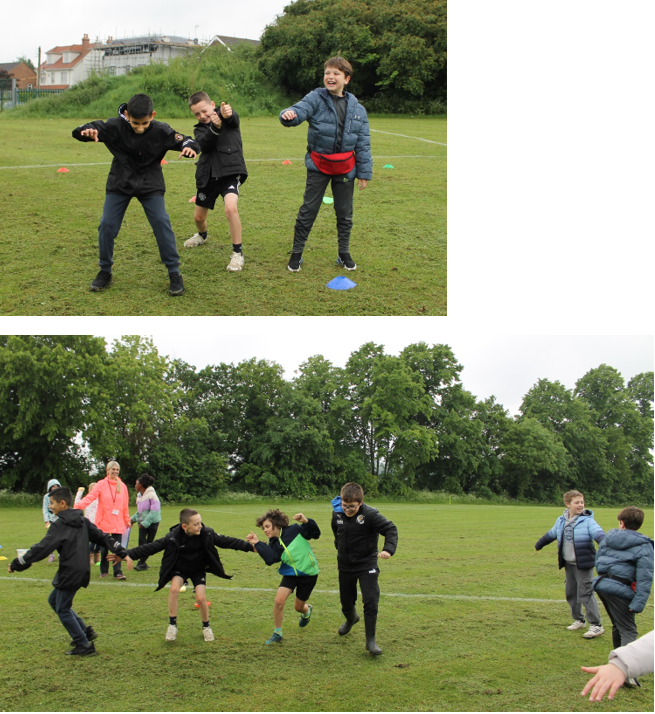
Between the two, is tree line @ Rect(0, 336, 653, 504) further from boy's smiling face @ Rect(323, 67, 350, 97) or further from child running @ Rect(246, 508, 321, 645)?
child running @ Rect(246, 508, 321, 645)

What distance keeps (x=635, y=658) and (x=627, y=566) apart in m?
2.82

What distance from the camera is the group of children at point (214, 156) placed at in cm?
736

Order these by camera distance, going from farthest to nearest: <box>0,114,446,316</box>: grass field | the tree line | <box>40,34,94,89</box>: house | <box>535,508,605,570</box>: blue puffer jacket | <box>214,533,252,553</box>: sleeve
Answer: <box>40,34,94,89</box>: house
the tree line
<box>0,114,446,316</box>: grass field
<box>535,508,605,570</box>: blue puffer jacket
<box>214,533,252,553</box>: sleeve

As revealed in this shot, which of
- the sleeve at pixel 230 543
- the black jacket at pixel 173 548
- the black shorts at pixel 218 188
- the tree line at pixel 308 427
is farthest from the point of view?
the tree line at pixel 308 427

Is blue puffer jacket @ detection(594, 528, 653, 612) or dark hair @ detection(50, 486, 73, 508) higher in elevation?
dark hair @ detection(50, 486, 73, 508)

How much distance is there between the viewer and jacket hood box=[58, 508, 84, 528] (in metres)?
5.58

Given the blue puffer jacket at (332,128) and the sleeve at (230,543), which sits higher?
the blue puffer jacket at (332,128)

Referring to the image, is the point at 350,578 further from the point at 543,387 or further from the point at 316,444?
the point at 543,387

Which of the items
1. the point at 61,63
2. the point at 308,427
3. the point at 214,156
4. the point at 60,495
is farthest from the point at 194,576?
the point at 61,63

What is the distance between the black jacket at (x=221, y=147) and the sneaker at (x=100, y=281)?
6.16ft

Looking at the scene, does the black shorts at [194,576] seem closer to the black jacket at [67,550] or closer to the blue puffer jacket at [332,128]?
the black jacket at [67,550]

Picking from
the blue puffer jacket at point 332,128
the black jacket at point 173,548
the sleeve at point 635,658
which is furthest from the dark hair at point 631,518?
the blue puffer jacket at point 332,128

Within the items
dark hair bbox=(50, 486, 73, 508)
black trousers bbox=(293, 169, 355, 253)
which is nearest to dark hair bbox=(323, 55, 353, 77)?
black trousers bbox=(293, 169, 355, 253)

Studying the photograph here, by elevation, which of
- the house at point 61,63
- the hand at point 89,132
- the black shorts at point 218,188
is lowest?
the black shorts at point 218,188
